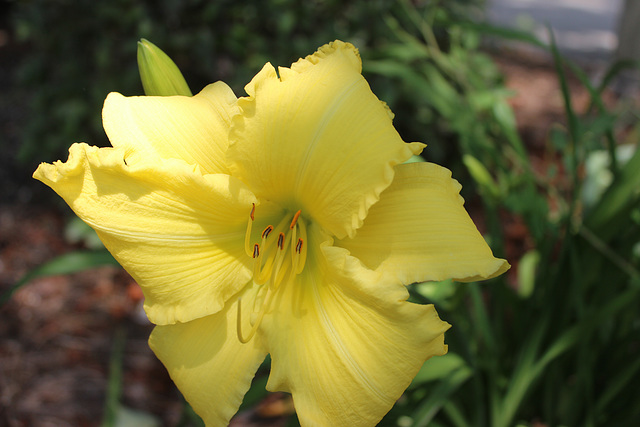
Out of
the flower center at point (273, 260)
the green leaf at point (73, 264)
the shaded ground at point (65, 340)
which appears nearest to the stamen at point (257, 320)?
the flower center at point (273, 260)

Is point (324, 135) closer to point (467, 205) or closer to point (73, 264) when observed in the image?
point (73, 264)

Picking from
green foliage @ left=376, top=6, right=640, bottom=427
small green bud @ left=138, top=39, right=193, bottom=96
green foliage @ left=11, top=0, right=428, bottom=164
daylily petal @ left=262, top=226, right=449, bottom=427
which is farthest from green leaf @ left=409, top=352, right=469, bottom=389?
green foliage @ left=11, top=0, right=428, bottom=164

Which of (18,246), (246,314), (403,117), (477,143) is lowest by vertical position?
(18,246)

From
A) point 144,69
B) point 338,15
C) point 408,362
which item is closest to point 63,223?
point 338,15

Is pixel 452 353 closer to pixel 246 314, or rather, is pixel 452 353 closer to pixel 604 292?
pixel 604 292

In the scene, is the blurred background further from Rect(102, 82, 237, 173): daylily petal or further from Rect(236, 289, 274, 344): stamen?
Rect(102, 82, 237, 173): daylily petal

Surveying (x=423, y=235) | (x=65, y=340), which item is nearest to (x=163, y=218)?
(x=423, y=235)
